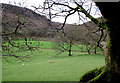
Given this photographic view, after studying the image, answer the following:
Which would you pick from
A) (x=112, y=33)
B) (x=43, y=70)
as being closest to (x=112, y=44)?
(x=112, y=33)

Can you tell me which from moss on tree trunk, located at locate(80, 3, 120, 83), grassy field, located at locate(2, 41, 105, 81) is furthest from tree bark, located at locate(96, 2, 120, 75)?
grassy field, located at locate(2, 41, 105, 81)

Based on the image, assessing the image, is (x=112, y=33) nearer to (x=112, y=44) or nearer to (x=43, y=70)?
(x=112, y=44)

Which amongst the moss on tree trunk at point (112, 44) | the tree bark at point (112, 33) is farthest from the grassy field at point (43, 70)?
the tree bark at point (112, 33)

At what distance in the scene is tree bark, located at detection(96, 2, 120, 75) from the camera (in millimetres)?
1903

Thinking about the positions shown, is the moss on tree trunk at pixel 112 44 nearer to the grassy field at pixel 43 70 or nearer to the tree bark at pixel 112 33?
the tree bark at pixel 112 33

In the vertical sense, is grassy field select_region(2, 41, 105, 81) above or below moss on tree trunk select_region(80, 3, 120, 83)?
below

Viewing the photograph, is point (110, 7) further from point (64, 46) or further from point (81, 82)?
point (64, 46)

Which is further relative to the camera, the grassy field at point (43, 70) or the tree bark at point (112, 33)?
the grassy field at point (43, 70)

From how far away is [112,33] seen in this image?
2.14 meters

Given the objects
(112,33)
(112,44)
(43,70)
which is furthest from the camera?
(43,70)

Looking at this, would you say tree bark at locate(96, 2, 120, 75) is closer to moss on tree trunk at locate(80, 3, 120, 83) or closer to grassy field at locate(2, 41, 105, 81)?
moss on tree trunk at locate(80, 3, 120, 83)

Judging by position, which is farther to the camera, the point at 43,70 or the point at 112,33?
the point at 43,70

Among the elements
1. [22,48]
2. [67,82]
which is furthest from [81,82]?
[22,48]

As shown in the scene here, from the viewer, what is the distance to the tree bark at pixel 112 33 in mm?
1903
